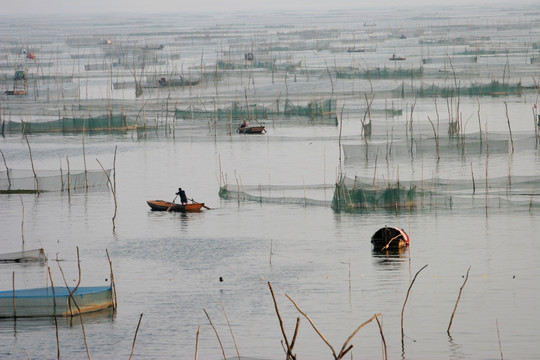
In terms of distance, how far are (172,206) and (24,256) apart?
495cm

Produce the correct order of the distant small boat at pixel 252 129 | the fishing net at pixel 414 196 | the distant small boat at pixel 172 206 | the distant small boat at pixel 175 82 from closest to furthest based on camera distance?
1. the fishing net at pixel 414 196
2. the distant small boat at pixel 172 206
3. the distant small boat at pixel 252 129
4. the distant small boat at pixel 175 82

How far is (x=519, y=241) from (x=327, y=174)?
8229 mm

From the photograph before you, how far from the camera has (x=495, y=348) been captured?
13000mm

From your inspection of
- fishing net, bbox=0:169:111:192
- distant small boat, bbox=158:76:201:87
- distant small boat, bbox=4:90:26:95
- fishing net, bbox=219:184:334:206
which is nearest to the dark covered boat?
fishing net, bbox=219:184:334:206

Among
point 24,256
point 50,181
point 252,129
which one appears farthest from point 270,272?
point 252,129

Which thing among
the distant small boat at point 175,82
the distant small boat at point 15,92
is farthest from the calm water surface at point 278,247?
the distant small boat at point 15,92

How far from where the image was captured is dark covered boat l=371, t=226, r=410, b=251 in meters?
18.1

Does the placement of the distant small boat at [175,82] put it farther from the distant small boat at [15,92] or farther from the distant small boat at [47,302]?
the distant small boat at [47,302]

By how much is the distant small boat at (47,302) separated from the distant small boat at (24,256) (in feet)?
11.6

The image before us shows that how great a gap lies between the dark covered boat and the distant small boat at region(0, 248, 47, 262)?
561cm

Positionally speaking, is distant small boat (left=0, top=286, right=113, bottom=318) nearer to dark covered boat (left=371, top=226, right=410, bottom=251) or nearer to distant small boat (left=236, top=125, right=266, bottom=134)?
dark covered boat (left=371, top=226, right=410, bottom=251)

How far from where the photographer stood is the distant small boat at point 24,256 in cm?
1782

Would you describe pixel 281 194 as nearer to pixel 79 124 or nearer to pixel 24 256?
pixel 24 256

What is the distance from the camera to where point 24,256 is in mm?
17953
